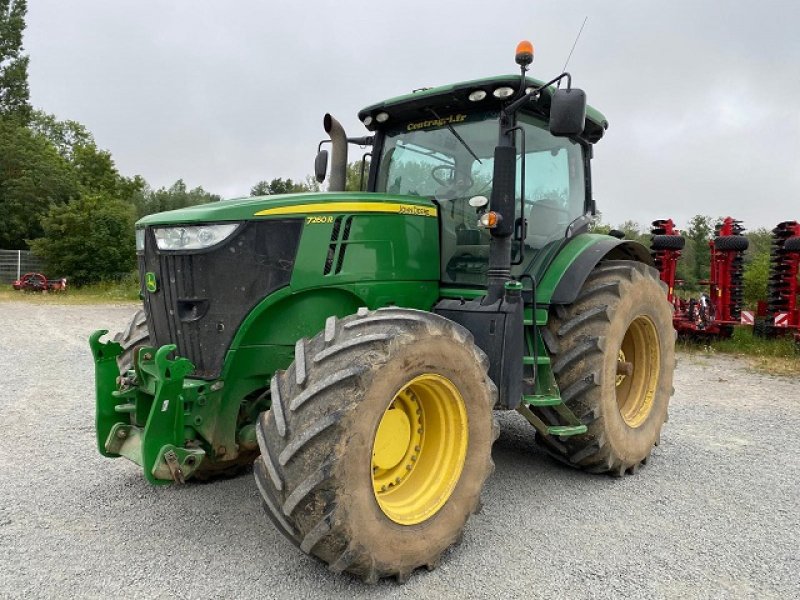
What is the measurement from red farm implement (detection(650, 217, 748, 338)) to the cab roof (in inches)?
296

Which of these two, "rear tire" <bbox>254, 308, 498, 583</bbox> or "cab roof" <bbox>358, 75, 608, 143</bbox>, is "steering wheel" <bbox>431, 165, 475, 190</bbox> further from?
"rear tire" <bbox>254, 308, 498, 583</bbox>

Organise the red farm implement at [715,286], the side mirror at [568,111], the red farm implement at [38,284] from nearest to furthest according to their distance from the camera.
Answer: the side mirror at [568,111] → the red farm implement at [715,286] → the red farm implement at [38,284]

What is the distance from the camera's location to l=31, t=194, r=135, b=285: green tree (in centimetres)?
2680

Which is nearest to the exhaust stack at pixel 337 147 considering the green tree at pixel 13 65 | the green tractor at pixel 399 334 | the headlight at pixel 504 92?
the green tractor at pixel 399 334

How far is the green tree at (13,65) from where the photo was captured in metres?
37.2

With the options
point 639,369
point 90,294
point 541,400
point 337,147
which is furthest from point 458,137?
point 90,294

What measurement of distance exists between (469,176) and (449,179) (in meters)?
0.15

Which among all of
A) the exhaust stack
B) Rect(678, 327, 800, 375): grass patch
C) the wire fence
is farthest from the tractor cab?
the wire fence

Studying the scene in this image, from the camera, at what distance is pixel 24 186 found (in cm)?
3300

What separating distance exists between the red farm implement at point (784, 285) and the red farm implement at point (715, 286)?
1.73ft

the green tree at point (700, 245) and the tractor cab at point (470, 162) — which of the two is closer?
the tractor cab at point (470, 162)

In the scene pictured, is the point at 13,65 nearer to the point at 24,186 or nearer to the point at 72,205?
the point at 24,186

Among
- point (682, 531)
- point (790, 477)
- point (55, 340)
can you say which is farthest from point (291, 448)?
point (55, 340)

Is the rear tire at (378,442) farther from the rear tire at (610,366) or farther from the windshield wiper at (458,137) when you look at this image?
the windshield wiper at (458,137)
